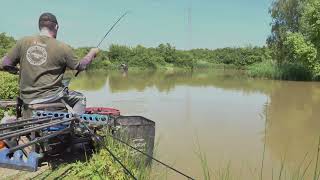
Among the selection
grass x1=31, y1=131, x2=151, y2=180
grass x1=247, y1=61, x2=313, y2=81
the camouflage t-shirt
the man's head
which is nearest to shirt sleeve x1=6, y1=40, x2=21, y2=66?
the camouflage t-shirt

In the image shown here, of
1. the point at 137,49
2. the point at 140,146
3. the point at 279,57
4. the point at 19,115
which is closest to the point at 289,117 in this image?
the point at 140,146

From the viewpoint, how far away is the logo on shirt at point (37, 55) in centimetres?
443

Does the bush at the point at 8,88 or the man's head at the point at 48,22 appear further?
the bush at the point at 8,88

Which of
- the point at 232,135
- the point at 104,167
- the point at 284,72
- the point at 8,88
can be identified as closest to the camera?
the point at 104,167

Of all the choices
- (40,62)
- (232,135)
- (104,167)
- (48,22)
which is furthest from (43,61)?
(232,135)

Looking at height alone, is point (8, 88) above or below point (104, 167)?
above

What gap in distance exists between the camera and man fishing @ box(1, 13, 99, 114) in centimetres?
443

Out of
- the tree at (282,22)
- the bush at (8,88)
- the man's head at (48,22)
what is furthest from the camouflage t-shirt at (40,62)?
the tree at (282,22)

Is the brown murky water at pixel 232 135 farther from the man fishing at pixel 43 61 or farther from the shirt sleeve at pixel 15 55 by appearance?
the shirt sleeve at pixel 15 55

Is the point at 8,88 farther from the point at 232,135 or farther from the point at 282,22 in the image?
the point at 282,22

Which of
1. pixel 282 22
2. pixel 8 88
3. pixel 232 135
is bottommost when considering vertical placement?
pixel 232 135

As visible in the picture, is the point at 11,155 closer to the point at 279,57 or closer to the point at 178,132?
the point at 178,132

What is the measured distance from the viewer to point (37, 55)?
4438 mm

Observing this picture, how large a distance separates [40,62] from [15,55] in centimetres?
33
